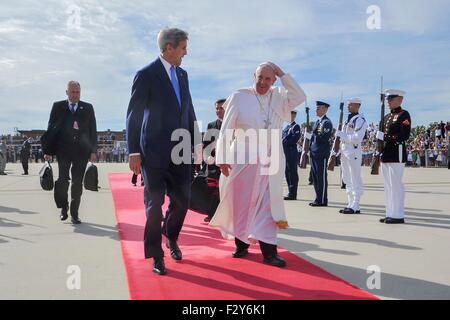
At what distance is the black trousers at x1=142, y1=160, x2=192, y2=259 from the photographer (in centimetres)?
408

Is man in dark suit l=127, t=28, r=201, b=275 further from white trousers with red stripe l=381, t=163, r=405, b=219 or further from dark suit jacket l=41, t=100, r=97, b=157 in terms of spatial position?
white trousers with red stripe l=381, t=163, r=405, b=219

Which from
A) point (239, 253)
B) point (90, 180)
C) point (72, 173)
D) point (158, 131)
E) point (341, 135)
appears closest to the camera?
point (158, 131)

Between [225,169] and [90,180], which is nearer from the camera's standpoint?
[225,169]

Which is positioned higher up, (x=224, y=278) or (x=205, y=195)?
(x=205, y=195)

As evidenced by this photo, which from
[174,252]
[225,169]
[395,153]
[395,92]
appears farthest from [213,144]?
[395,92]

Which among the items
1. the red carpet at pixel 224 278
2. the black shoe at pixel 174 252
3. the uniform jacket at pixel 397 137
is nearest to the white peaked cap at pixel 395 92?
the uniform jacket at pixel 397 137

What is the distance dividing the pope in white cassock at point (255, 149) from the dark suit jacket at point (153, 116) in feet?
2.03

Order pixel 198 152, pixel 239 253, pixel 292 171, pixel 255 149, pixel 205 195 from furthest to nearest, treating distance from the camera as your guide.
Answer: pixel 292 171
pixel 205 195
pixel 198 152
pixel 239 253
pixel 255 149

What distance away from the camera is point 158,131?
4105 mm

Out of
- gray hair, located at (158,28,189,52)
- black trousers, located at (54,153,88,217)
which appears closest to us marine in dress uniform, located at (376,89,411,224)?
gray hair, located at (158,28,189,52)

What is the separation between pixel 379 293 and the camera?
136 inches

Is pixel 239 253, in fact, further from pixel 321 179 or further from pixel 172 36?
pixel 321 179

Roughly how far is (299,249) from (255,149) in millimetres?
1349
